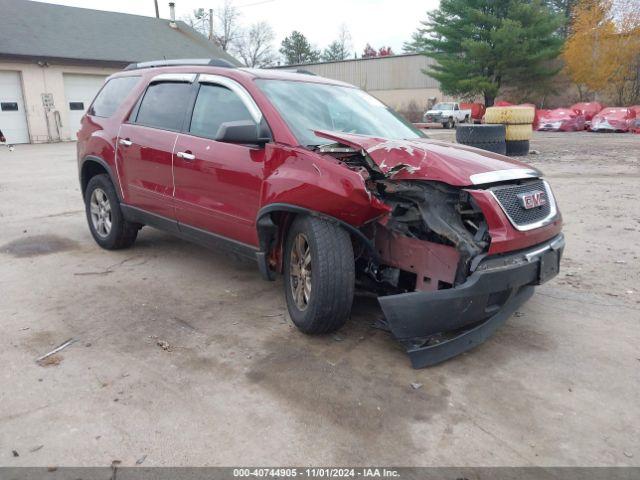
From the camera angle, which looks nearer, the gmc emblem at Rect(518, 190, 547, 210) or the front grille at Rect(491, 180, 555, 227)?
the front grille at Rect(491, 180, 555, 227)

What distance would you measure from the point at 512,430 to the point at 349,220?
1.53 meters

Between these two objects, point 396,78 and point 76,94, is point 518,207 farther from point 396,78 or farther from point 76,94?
point 396,78

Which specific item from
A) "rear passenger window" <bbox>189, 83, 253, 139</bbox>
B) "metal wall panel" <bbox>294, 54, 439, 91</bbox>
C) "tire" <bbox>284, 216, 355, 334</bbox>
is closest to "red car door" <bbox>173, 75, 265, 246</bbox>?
"rear passenger window" <bbox>189, 83, 253, 139</bbox>

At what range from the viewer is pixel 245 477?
2.38m

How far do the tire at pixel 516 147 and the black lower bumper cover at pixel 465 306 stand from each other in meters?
11.3

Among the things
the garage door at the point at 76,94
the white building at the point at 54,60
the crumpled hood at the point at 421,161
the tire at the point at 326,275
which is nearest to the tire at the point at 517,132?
the crumpled hood at the point at 421,161

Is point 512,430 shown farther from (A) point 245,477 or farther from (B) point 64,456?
(B) point 64,456

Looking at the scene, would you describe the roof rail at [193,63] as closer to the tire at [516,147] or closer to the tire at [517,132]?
the tire at [517,132]

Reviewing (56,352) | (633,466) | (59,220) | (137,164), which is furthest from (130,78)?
(633,466)

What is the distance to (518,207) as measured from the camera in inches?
132

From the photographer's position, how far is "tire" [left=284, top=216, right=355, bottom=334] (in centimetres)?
337

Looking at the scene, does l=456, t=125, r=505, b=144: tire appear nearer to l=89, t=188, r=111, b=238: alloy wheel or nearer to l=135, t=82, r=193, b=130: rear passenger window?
l=135, t=82, r=193, b=130: rear passenger window

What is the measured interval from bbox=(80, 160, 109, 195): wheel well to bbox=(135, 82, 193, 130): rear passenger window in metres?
0.99

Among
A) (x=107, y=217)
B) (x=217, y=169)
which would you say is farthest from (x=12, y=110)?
(x=217, y=169)
